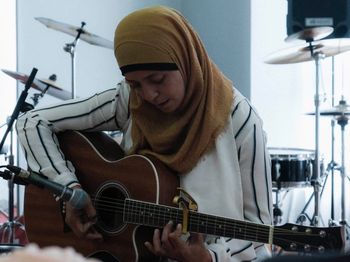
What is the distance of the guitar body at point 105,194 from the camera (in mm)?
1156

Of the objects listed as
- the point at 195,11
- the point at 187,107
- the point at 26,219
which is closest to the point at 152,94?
the point at 187,107

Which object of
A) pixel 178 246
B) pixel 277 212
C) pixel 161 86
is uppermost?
pixel 161 86

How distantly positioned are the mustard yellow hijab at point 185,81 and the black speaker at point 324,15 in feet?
5.39

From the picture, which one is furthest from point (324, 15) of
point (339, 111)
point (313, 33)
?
point (339, 111)

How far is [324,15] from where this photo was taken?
2637 mm

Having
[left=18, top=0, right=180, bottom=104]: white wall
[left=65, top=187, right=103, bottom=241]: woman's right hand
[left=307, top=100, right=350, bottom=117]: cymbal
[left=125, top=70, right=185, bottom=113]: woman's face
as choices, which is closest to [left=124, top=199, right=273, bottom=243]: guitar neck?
[left=65, top=187, right=103, bottom=241]: woman's right hand

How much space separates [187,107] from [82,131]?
0.37 metres

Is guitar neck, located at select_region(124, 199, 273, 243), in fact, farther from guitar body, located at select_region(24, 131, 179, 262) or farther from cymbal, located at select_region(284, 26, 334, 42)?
cymbal, located at select_region(284, 26, 334, 42)

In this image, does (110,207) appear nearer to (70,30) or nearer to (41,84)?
(41,84)

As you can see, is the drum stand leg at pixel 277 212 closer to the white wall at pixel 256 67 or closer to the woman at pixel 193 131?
the white wall at pixel 256 67

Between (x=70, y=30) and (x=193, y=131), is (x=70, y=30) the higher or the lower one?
the higher one

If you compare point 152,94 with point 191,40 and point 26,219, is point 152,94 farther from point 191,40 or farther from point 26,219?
point 26,219

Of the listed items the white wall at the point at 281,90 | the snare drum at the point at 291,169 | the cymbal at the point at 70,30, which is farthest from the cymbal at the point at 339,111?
the cymbal at the point at 70,30

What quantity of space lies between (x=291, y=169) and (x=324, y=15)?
96 centimetres
